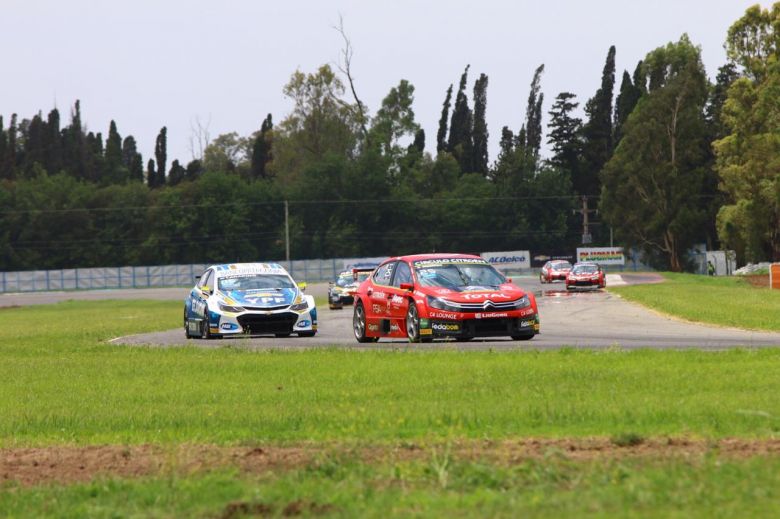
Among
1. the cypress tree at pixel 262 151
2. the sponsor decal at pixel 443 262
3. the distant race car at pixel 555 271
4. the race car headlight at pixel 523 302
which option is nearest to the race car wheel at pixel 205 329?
the sponsor decal at pixel 443 262

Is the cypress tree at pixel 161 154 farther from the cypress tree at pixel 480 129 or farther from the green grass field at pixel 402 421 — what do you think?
the green grass field at pixel 402 421

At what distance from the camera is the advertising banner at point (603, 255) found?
112 metres

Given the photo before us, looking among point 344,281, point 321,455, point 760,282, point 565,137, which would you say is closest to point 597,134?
point 565,137

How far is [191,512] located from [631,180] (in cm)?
9805

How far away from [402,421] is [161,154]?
138m

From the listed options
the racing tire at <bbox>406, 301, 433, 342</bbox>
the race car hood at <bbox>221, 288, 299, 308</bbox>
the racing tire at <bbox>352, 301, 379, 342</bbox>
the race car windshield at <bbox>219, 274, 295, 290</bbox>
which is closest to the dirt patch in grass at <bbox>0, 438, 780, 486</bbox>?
the racing tire at <bbox>406, 301, 433, 342</bbox>

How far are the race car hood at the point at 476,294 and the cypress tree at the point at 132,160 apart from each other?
11546 centimetres

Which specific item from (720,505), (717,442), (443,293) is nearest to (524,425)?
(717,442)

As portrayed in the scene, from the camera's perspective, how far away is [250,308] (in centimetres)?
2630

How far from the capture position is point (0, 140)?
457ft

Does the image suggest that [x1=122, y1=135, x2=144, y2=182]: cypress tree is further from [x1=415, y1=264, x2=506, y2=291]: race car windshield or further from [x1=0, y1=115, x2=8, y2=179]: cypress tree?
[x1=415, y1=264, x2=506, y2=291]: race car windshield

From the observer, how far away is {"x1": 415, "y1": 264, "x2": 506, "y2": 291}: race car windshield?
894 inches

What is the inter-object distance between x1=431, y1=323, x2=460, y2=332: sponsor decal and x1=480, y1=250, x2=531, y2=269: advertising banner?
91.6 metres

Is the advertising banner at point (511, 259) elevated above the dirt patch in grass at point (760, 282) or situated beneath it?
elevated above
